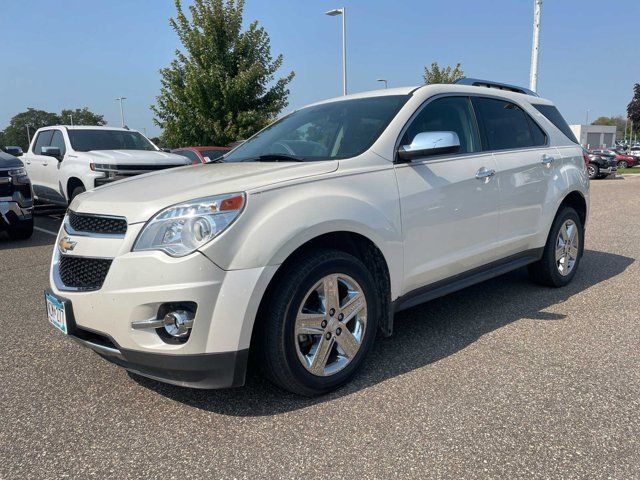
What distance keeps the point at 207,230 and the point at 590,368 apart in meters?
2.38

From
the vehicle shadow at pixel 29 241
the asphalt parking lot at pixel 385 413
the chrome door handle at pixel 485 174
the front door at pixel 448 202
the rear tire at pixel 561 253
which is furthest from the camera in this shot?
the vehicle shadow at pixel 29 241

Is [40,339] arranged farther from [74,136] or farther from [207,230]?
[74,136]

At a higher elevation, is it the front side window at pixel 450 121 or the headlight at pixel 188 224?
the front side window at pixel 450 121

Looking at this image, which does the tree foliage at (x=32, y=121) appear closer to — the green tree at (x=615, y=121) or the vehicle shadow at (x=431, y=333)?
the vehicle shadow at (x=431, y=333)

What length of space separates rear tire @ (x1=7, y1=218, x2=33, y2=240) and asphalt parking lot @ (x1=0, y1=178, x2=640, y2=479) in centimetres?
423

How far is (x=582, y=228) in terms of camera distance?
5.05 metres

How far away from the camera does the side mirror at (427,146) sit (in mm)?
3131

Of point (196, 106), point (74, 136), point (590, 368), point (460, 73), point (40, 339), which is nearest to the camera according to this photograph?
point (590, 368)

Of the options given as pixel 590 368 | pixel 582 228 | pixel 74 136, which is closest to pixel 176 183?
pixel 590 368

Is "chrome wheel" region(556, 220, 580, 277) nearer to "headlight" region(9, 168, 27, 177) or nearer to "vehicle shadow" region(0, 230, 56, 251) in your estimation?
"vehicle shadow" region(0, 230, 56, 251)

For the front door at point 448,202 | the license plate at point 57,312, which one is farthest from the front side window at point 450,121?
the license plate at point 57,312

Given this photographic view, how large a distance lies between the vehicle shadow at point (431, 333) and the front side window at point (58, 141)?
7434mm

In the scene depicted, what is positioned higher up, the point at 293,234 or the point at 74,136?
the point at 74,136

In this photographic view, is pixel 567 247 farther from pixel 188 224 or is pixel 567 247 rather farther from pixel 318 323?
pixel 188 224
